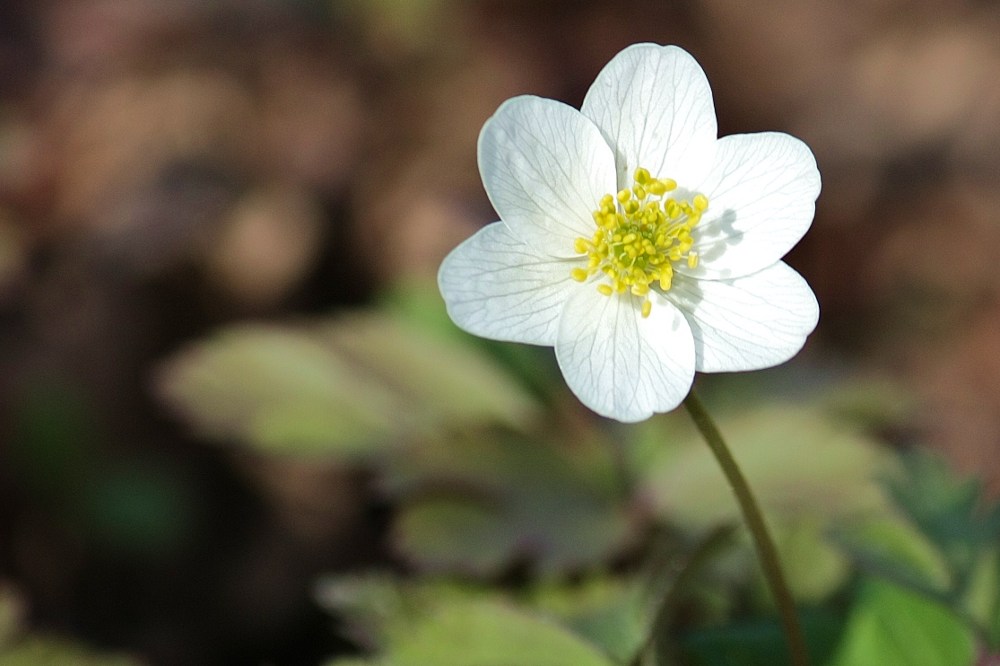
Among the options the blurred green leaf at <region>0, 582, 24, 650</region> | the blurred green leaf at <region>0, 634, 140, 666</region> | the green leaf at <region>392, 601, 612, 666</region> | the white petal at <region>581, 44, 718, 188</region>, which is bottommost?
the green leaf at <region>392, 601, 612, 666</region>

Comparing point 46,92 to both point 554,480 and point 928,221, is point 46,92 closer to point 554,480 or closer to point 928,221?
point 554,480

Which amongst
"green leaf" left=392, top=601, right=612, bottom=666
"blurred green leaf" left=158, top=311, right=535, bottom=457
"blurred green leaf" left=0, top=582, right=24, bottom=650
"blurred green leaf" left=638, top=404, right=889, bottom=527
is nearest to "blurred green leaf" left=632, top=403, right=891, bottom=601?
"blurred green leaf" left=638, top=404, right=889, bottom=527

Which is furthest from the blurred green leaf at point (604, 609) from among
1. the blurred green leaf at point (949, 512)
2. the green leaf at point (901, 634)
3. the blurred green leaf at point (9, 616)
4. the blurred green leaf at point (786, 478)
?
the blurred green leaf at point (9, 616)

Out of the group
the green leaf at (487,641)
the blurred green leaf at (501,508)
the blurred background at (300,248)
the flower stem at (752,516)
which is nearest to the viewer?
the flower stem at (752,516)

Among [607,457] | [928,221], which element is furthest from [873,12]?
[607,457]

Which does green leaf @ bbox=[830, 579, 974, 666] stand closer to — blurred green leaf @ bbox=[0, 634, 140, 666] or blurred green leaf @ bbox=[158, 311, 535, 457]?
blurred green leaf @ bbox=[158, 311, 535, 457]

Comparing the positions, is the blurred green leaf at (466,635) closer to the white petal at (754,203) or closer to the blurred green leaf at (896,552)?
the blurred green leaf at (896,552)
